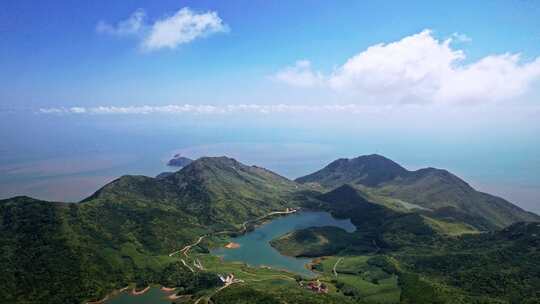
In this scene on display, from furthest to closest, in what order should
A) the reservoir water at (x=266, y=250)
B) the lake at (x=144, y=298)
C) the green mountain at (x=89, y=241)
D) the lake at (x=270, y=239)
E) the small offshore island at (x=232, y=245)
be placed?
the small offshore island at (x=232, y=245) < the lake at (x=270, y=239) < the reservoir water at (x=266, y=250) < the green mountain at (x=89, y=241) < the lake at (x=144, y=298)

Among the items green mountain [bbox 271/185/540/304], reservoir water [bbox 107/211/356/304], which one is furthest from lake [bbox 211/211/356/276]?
green mountain [bbox 271/185/540/304]

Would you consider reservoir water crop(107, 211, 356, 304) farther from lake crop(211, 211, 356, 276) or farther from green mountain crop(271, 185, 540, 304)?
green mountain crop(271, 185, 540, 304)

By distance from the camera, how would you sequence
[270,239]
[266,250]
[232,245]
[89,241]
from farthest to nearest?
1. [270,239]
2. [232,245]
3. [266,250]
4. [89,241]

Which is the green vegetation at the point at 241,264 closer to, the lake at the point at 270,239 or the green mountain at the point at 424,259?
the green mountain at the point at 424,259

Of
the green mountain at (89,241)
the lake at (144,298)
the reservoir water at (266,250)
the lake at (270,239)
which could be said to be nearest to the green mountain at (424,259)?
the lake at (270,239)

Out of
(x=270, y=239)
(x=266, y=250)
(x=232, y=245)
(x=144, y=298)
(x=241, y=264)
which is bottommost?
(x=232, y=245)

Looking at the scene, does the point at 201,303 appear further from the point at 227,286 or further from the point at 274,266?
the point at 274,266

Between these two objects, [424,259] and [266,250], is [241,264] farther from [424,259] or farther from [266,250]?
[424,259]

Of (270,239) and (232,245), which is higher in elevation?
(270,239)

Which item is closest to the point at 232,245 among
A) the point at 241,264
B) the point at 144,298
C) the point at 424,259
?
the point at 241,264
